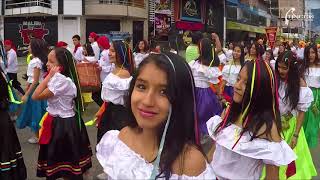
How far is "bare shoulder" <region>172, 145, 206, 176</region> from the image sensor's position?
1936 millimetres

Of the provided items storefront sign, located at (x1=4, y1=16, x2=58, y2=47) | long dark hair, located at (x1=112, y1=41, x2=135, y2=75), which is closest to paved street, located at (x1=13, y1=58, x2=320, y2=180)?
long dark hair, located at (x1=112, y1=41, x2=135, y2=75)

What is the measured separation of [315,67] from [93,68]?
15.3ft

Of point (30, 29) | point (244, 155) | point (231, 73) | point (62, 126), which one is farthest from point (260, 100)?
point (30, 29)

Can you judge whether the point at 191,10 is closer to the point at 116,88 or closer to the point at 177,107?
the point at 116,88

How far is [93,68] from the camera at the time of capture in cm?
1015

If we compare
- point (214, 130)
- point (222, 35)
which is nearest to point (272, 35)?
point (214, 130)

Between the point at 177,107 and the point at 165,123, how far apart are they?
91mm

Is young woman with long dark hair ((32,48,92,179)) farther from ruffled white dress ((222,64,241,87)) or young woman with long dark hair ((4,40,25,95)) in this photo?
young woman with long dark hair ((4,40,25,95))

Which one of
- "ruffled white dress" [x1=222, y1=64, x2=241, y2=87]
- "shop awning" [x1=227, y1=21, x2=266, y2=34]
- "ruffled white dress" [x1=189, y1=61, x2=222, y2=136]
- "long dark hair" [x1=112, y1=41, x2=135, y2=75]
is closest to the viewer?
"long dark hair" [x1=112, y1=41, x2=135, y2=75]

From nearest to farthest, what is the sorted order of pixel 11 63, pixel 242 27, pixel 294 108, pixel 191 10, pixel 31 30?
pixel 294 108, pixel 11 63, pixel 31 30, pixel 191 10, pixel 242 27

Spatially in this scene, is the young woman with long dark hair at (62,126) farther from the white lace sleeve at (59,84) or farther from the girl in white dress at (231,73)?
the girl in white dress at (231,73)

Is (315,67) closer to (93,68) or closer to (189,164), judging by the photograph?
(93,68)

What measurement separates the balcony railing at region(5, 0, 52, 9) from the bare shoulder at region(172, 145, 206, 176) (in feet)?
105

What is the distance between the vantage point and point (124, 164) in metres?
2.01
